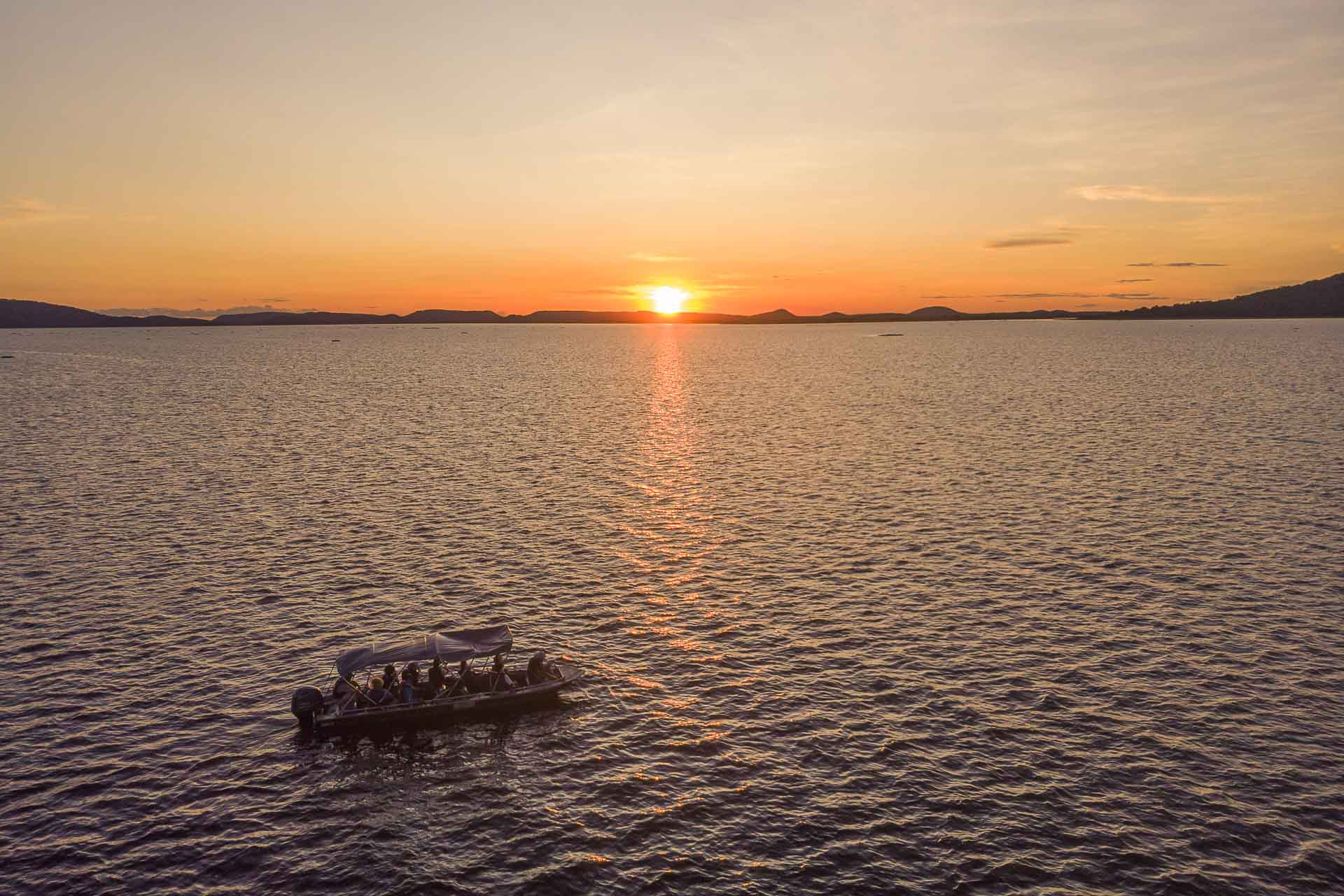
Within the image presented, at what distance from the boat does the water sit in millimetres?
1105

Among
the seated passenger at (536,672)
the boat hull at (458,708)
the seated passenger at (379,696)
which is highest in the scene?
the seated passenger at (536,672)

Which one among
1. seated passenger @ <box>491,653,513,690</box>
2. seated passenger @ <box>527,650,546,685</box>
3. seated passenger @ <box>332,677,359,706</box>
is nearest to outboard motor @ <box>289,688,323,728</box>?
seated passenger @ <box>332,677,359,706</box>

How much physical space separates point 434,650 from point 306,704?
19.2ft

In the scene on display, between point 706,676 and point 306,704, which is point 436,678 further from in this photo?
point 706,676

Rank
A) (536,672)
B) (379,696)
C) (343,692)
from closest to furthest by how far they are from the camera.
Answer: (343,692) → (379,696) → (536,672)

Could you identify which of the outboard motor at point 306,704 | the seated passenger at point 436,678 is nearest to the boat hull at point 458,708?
Answer: the seated passenger at point 436,678

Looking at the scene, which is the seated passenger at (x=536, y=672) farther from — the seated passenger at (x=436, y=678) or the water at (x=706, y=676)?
the seated passenger at (x=436, y=678)

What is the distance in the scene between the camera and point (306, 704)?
36625mm

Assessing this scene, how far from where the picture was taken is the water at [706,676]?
28375mm

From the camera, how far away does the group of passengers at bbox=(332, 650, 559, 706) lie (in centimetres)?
3847

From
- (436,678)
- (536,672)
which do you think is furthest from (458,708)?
(536,672)

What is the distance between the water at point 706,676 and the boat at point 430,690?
110cm

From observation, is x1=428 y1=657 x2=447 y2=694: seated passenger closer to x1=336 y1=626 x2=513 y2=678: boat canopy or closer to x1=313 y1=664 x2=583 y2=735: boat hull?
x1=313 y1=664 x2=583 y2=735: boat hull

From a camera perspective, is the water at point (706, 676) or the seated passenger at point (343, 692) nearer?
the water at point (706, 676)
